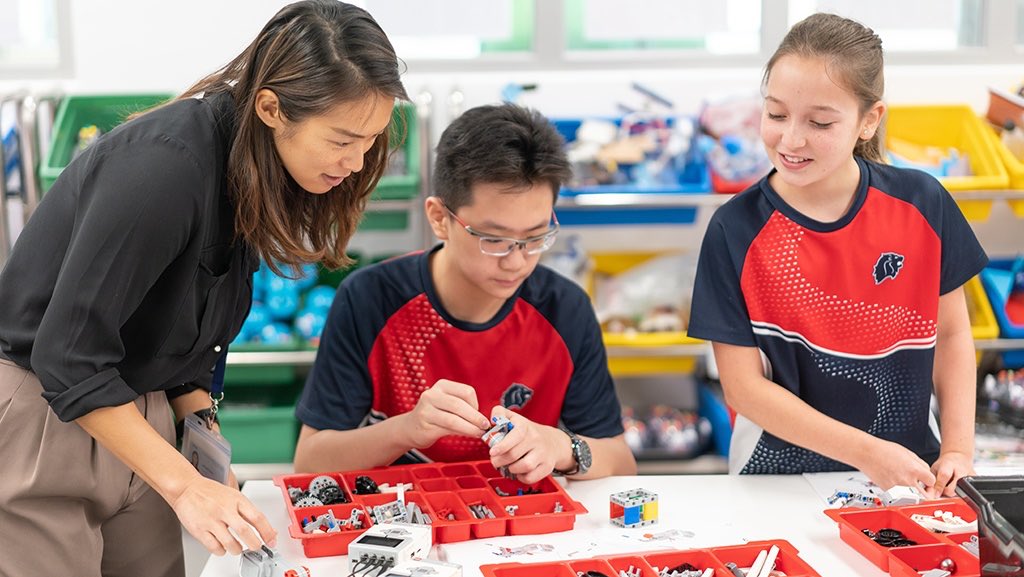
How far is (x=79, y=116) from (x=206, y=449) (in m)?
2.09

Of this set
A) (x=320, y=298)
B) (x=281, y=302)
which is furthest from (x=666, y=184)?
(x=281, y=302)

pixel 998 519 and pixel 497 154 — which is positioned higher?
pixel 497 154

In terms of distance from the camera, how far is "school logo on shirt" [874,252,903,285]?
1.90m

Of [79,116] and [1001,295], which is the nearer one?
[1001,295]

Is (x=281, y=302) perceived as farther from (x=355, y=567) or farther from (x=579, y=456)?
(x=355, y=567)

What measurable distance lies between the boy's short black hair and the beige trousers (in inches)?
26.3

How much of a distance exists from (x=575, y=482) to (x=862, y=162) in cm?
79

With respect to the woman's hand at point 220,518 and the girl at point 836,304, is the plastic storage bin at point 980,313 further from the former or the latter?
the woman's hand at point 220,518

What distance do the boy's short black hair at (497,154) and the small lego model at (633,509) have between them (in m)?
0.57

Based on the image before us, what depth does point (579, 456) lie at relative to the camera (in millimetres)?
1853

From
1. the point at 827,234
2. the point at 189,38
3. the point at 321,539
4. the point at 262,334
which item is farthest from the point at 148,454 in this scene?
the point at 189,38

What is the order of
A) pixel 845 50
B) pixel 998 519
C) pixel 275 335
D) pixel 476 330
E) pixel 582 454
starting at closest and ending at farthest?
pixel 998 519
pixel 845 50
pixel 582 454
pixel 476 330
pixel 275 335

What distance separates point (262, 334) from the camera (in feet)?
11.0

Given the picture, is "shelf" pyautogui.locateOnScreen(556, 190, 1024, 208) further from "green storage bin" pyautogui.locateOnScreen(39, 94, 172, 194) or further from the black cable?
the black cable
